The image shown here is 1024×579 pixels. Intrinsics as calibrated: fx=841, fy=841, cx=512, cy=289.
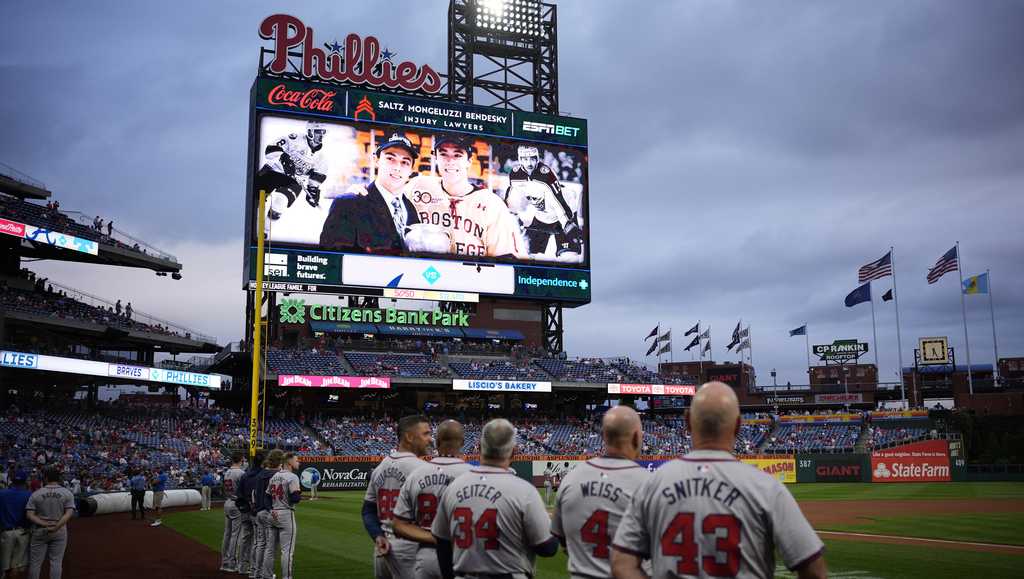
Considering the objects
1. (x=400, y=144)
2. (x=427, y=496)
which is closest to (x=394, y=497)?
(x=427, y=496)

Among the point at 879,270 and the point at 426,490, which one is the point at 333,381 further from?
the point at 426,490

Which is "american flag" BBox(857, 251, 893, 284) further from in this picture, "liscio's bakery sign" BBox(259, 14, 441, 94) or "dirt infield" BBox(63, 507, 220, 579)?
"dirt infield" BBox(63, 507, 220, 579)

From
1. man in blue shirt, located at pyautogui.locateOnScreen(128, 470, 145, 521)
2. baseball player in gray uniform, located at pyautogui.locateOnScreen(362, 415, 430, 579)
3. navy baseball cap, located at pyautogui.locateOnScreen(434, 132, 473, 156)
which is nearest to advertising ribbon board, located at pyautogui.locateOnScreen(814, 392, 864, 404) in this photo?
navy baseball cap, located at pyautogui.locateOnScreen(434, 132, 473, 156)

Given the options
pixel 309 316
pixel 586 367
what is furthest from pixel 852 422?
pixel 309 316

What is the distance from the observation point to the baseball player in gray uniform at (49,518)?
10875 mm

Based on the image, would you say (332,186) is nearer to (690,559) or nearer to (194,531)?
(194,531)

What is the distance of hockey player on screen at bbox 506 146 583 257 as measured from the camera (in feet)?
179

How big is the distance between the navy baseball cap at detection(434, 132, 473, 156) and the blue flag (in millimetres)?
27834

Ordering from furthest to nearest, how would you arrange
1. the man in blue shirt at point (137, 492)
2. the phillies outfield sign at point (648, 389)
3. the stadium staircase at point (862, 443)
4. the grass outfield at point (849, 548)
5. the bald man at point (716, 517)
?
the phillies outfield sign at point (648, 389) < the stadium staircase at point (862, 443) < the man in blue shirt at point (137, 492) < the grass outfield at point (849, 548) < the bald man at point (716, 517)

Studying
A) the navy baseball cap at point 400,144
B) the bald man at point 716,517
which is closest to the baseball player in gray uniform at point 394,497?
the bald man at point 716,517

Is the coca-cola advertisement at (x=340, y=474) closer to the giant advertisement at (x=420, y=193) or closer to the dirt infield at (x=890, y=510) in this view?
the giant advertisement at (x=420, y=193)

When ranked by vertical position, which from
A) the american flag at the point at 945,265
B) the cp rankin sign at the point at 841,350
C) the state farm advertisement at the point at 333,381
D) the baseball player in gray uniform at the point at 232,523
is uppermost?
the american flag at the point at 945,265

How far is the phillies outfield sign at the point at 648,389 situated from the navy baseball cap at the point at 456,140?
19224 millimetres

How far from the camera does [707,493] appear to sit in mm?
3967
